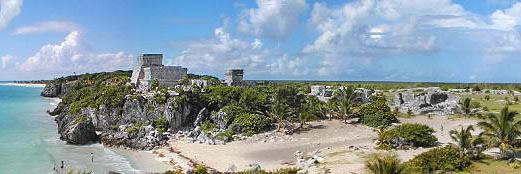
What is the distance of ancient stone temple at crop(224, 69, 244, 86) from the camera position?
66.3 meters

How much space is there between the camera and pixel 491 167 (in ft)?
94.4

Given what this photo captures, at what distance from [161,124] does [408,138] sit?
23.7 m

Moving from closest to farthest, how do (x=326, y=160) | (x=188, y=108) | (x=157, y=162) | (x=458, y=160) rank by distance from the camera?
(x=458, y=160)
(x=326, y=160)
(x=157, y=162)
(x=188, y=108)

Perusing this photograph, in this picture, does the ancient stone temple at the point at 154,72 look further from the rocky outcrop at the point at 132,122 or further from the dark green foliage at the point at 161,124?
the dark green foliage at the point at 161,124

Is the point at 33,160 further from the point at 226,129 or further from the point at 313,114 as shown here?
the point at 313,114

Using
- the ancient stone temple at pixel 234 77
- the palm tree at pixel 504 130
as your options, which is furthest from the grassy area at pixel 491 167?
the ancient stone temple at pixel 234 77

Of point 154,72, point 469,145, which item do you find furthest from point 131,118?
point 469,145

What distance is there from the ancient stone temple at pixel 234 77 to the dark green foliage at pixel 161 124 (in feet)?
58.3

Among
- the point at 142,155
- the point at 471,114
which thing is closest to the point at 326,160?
the point at 142,155

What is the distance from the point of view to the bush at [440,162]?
28.0m

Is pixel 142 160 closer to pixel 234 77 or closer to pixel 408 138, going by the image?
pixel 408 138

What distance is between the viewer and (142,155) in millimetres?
39844

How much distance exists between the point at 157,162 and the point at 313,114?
19688 mm

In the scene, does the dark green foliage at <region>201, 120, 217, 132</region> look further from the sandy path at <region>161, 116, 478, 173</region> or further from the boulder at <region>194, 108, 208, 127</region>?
the sandy path at <region>161, 116, 478, 173</region>
